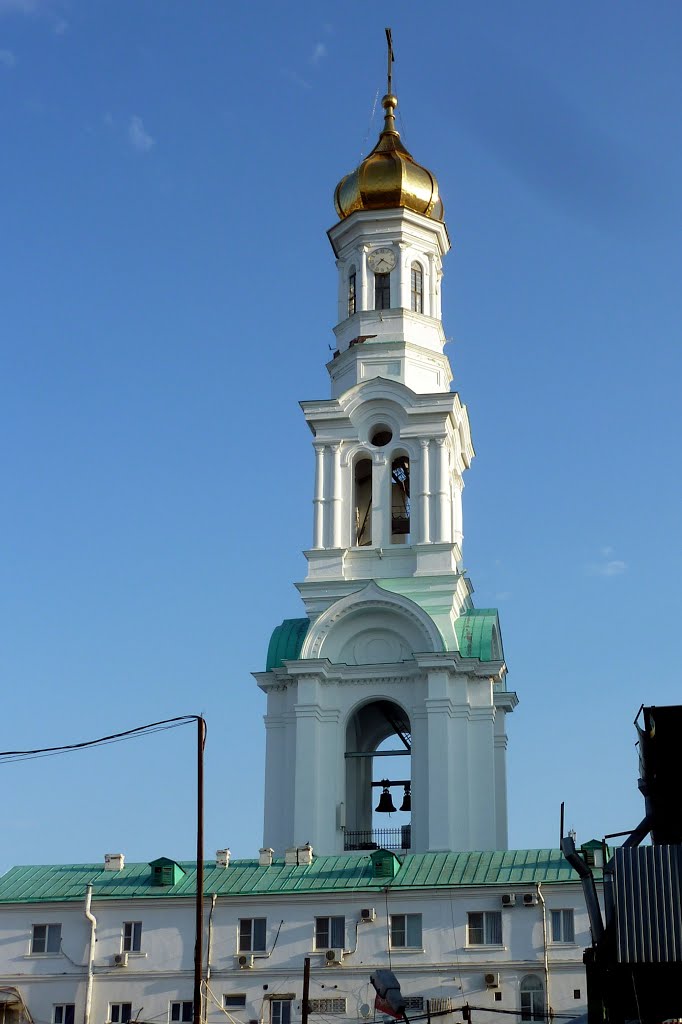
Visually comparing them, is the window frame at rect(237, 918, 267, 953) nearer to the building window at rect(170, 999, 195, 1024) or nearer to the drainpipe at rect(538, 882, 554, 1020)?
the building window at rect(170, 999, 195, 1024)

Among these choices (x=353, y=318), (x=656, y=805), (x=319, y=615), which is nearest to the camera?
(x=656, y=805)

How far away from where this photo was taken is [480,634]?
187ft

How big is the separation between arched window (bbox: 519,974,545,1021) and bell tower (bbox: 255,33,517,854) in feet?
21.3

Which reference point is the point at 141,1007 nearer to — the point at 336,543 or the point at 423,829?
the point at 423,829

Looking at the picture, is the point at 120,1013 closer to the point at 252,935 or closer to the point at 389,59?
the point at 252,935

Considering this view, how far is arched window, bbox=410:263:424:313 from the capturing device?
6341 centimetres

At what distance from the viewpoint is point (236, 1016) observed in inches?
1875

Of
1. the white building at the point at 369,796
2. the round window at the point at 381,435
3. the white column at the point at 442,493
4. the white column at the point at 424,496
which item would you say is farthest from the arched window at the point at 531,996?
the round window at the point at 381,435

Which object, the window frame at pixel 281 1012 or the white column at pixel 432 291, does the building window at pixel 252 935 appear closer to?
the window frame at pixel 281 1012

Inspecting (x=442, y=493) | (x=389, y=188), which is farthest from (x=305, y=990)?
(x=389, y=188)

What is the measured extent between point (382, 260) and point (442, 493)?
9.81 m

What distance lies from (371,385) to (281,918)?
759 inches

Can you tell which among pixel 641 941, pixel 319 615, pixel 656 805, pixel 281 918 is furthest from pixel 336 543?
pixel 641 941

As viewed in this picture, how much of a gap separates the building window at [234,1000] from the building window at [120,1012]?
8.61ft
